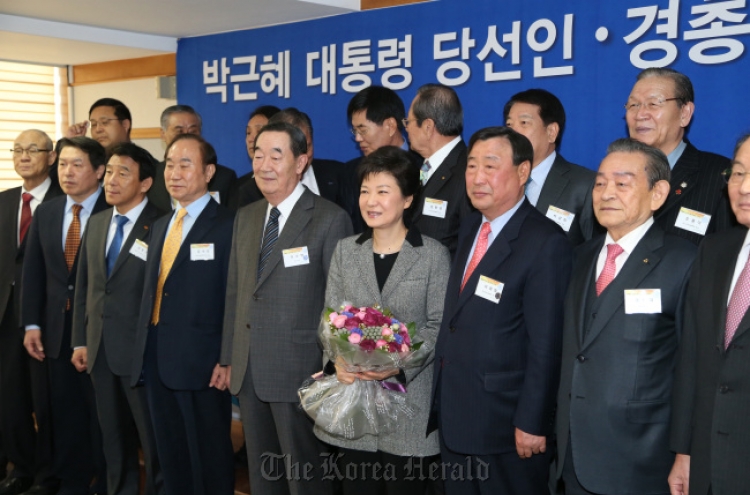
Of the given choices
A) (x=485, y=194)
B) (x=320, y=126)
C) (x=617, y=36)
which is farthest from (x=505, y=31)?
(x=485, y=194)

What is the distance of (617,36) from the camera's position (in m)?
4.21

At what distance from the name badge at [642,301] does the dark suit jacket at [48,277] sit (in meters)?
3.07

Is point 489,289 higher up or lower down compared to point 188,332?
higher up

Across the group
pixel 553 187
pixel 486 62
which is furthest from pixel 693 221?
pixel 486 62

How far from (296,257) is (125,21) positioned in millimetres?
3524

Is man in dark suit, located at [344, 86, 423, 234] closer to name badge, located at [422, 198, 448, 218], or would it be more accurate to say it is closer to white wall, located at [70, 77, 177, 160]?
name badge, located at [422, 198, 448, 218]

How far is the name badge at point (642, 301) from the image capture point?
246 cm

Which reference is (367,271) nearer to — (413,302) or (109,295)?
(413,302)

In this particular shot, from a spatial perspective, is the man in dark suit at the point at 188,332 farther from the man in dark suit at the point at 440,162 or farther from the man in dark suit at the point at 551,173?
the man in dark suit at the point at 551,173

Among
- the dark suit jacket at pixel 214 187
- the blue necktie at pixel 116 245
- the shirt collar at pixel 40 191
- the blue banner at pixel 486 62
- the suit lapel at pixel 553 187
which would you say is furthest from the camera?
the dark suit jacket at pixel 214 187

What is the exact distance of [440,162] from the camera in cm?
382

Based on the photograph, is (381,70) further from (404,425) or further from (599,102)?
(404,425)

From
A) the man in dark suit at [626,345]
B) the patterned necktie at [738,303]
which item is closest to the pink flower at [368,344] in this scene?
the man in dark suit at [626,345]

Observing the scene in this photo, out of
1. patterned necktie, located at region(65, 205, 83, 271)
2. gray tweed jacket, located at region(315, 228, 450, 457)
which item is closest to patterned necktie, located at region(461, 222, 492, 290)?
gray tweed jacket, located at region(315, 228, 450, 457)
